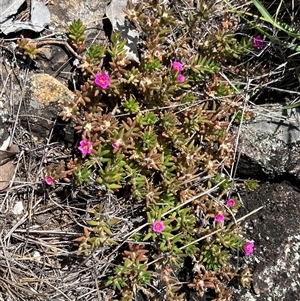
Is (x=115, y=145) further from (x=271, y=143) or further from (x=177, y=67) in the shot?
(x=271, y=143)

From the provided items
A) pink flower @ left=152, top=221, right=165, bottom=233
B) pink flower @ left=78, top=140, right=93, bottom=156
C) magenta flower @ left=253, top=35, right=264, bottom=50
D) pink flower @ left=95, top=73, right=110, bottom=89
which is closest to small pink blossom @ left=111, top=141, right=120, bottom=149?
pink flower @ left=78, top=140, right=93, bottom=156

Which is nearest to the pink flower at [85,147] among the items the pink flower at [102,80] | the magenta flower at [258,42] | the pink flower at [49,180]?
the pink flower at [49,180]

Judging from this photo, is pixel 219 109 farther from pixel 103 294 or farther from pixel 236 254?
pixel 103 294

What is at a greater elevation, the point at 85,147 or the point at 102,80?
the point at 102,80

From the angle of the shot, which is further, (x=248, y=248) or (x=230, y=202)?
(x=230, y=202)

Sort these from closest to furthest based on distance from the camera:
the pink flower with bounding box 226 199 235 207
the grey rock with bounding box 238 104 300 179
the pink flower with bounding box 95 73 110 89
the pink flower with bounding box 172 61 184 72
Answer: the pink flower with bounding box 95 73 110 89
the pink flower with bounding box 172 61 184 72
the pink flower with bounding box 226 199 235 207
the grey rock with bounding box 238 104 300 179

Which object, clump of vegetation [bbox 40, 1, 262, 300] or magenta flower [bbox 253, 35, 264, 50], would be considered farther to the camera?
magenta flower [bbox 253, 35, 264, 50]

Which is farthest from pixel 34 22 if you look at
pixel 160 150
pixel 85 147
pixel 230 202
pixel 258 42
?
Result: pixel 230 202

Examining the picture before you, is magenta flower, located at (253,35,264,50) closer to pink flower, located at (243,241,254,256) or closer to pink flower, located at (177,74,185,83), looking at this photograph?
pink flower, located at (177,74,185,83)
